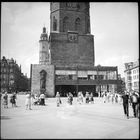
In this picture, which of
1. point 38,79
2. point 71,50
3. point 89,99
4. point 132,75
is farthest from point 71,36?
point 132,75

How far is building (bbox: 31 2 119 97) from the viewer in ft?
167

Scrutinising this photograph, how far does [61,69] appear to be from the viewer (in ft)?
171

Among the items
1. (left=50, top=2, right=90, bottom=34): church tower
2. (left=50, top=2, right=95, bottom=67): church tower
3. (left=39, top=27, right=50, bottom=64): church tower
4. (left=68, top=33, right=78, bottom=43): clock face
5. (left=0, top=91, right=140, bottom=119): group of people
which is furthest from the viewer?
(left=39, top=27, right=50, bottom=64): church tower

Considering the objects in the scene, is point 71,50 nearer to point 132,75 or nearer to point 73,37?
point 73,37

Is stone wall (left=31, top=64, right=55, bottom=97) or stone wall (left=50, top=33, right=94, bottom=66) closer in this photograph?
stone wall (left=31, top=64, right=55, bottom=97)

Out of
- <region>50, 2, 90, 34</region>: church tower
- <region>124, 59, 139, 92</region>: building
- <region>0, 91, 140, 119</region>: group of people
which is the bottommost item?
<region>0, 91, 140, 119</region>: group of people

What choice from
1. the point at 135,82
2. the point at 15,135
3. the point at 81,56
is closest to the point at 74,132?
the point at 15,135

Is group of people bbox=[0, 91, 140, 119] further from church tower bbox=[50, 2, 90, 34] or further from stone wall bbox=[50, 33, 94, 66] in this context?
church tower bbox=[50, 2, 90, 34]

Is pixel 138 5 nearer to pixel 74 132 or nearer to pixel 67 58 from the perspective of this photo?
pixel 74 132

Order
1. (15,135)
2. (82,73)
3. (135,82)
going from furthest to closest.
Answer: (135,82) < (82,73) < (15,135)

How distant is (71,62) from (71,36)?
8.17 m

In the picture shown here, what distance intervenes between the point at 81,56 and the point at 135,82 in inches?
1568

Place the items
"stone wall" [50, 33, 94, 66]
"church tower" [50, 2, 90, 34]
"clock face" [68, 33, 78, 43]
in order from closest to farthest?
"stone wall" [50, 33, 94, 66], "clock face" [68, 33, 78, 43], "church tower" [50, 2, 90, 34]

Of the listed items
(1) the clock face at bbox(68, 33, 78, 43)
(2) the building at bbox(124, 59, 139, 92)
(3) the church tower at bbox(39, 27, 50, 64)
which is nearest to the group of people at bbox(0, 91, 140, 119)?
(1) the clock face at bbox(68, 33, 78, 43)
